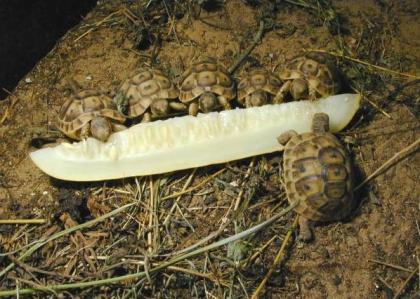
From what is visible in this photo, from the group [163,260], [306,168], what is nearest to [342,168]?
[306,168]

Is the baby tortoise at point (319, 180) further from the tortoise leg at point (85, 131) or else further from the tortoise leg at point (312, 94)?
the tortoise leg at point (85, 131)

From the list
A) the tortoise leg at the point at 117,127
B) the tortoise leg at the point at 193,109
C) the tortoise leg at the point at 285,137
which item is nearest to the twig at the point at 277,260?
the tortoise leg at the point at 285,137

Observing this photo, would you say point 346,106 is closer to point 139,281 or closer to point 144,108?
point 144,108

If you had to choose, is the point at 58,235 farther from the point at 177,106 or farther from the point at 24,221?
the point at 177,106

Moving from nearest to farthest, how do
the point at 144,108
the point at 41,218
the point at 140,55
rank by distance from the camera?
the point at 41,218
the point at 144,108
the point at 140,55

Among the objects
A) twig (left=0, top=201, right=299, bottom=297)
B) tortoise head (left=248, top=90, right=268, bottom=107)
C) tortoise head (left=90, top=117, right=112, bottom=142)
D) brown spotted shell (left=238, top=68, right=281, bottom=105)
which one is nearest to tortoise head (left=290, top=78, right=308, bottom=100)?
brown spotted shell (left=238, top=68, right=281, bottom=105)
